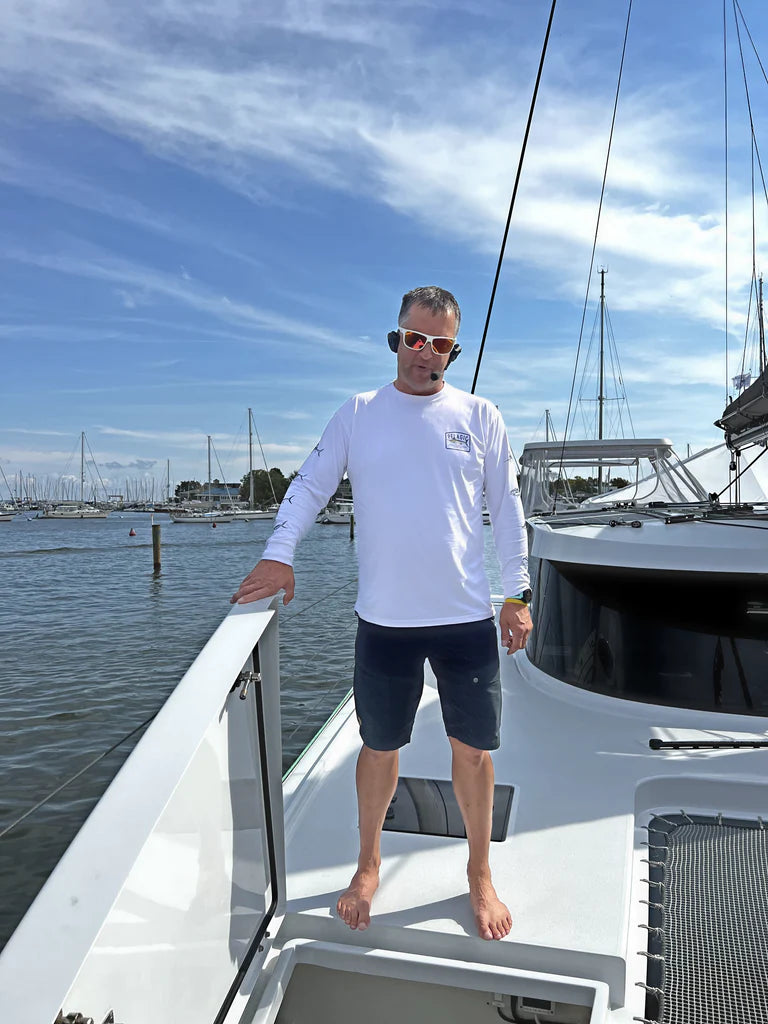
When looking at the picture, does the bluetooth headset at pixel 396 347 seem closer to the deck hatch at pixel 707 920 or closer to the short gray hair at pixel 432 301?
the short gray hair at pixel 432 301

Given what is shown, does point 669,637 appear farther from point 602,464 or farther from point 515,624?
point 602,464

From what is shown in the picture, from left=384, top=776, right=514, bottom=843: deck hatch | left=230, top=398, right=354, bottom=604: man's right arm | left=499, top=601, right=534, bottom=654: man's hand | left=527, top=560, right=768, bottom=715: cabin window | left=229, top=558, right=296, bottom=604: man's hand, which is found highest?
left=230, top=398, right=354, bottom=604: man's right arm

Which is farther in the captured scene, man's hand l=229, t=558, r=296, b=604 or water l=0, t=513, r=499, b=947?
water l=0, t=513, r=499, b=947

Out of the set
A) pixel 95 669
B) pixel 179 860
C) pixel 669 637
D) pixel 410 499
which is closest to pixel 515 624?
pixel 410 499

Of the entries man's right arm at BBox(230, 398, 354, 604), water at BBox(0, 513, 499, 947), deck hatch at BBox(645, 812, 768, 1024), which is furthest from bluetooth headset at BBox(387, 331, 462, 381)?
deck hatch at BBox(645, 812, 768, 1024)

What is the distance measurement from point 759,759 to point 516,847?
1233mm

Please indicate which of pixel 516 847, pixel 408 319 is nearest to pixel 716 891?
pixel 516 847

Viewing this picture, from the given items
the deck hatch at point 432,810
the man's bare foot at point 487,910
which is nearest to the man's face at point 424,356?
the man's bare foot at point 487,910

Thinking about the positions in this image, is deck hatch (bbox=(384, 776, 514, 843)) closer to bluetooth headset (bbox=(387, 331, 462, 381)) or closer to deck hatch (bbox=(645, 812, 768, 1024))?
deck hatch (bbox=(645, 812, 768, 1024))

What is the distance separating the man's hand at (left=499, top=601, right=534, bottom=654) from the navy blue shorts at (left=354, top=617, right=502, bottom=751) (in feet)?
0.16

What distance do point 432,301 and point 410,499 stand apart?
61 cm

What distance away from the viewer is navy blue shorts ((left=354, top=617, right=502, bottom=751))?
2.24 m

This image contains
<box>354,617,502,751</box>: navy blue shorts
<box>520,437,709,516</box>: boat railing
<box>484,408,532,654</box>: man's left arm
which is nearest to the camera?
<box>354,617,502,751</box>: navy blue shorts

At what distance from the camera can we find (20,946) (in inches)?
42.8
